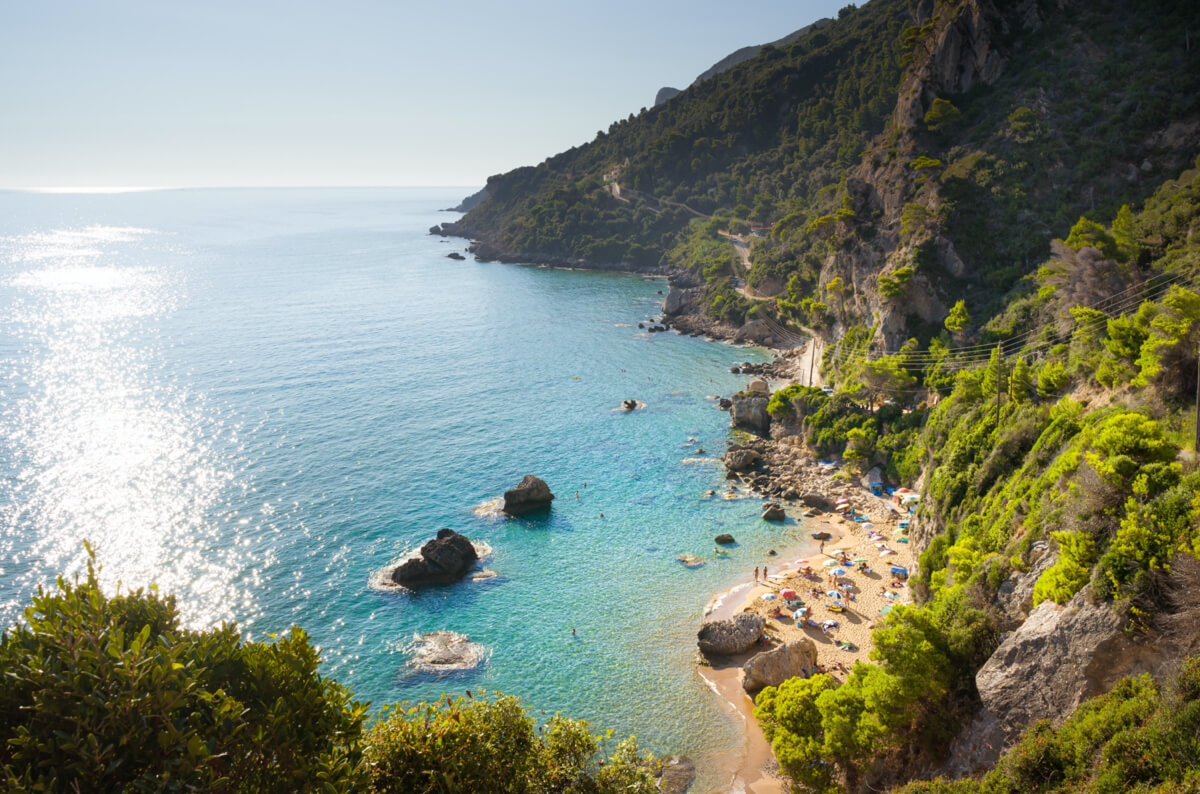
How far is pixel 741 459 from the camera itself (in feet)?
198

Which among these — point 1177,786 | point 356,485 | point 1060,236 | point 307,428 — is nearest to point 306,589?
point 356,485

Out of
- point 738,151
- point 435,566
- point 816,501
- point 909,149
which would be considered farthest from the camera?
point 738,151

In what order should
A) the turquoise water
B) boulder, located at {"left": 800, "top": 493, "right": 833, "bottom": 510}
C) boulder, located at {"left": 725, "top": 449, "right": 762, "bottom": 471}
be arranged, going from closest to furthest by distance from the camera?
the turquoise water
boulder, located at {"left": 800, "top": 493, "right": 833, "bottom": 510}
boulder, located at {"left": 725, "top": 449, "right": 762, "bottom": 471}

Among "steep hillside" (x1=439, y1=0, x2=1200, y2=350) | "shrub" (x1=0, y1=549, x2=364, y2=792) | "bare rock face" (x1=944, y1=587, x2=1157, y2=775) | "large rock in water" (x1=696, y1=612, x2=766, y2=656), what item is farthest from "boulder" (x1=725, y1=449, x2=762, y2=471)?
"shrub" (x1=0, y1=549, x2=364, y2=792)

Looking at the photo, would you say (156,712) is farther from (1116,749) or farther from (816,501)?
(816,501)

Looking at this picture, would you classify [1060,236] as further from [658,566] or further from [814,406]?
[658,566]

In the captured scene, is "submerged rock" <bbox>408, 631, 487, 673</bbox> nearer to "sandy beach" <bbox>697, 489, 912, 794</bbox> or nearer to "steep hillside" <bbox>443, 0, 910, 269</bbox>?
"sandy beach" <bbox>697, 489, 912, 794</bbox>

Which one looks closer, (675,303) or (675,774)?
(675,774)

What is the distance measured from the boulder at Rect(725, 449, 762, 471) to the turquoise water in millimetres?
2058

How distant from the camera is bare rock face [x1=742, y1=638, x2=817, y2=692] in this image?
33938 mm

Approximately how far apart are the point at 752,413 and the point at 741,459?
10.2 meters

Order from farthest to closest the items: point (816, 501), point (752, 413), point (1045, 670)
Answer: point (752, 413), point (816, 501), point (1045, 670)

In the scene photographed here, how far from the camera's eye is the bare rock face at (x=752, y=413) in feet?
226

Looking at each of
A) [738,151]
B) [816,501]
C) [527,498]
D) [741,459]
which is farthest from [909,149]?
[738,151]
